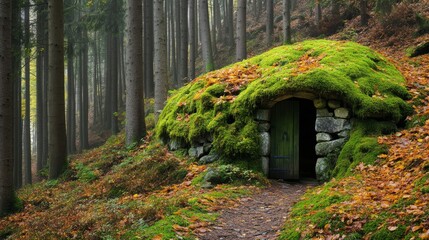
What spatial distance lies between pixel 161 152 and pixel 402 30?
435 inches

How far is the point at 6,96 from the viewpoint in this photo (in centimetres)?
965

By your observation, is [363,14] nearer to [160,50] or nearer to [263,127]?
[160,50]

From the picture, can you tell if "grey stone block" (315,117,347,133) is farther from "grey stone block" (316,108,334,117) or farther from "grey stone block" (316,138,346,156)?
"grey stone block" (316,138,346,156)

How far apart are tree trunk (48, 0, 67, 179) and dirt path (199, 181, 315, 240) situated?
24.9ft

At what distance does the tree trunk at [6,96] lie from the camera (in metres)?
9.51

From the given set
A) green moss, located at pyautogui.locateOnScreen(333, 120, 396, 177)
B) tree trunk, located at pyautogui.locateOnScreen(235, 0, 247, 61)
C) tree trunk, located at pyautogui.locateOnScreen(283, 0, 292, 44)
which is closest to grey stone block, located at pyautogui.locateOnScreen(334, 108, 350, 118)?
green moss, located at pyautogui.locateOnScreen(333, 120, 396, 177)

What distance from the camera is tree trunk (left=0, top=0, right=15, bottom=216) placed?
951 centimetres

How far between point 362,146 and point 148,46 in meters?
16.6

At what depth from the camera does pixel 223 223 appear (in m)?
6.27

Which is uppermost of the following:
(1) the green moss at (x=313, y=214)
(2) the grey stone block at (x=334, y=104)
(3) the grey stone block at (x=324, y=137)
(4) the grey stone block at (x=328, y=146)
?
(2) the grey stone block at (x=334, y=104)

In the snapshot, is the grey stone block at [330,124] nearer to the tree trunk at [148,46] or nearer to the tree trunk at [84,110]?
the tree trunk at [148,46]

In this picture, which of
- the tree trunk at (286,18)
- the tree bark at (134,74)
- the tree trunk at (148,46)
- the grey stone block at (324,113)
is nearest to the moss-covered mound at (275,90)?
the grey stone block at (324,113)

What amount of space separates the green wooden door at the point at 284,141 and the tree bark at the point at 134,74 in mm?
5388

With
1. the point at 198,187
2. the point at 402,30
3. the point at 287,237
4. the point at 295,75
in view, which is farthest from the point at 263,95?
the point at 402,30
